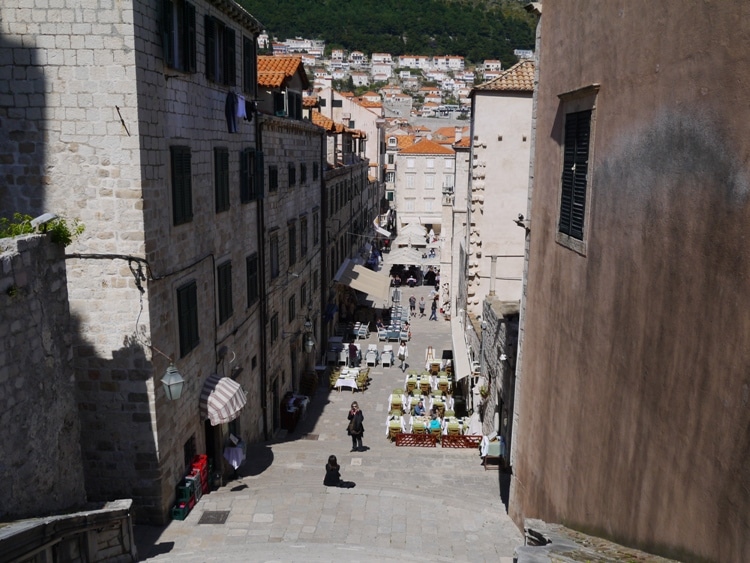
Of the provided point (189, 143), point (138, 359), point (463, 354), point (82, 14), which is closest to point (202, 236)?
point (189, 143)

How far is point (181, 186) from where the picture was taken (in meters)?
12.3

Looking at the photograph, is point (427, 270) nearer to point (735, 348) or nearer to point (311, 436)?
point (311, 436)

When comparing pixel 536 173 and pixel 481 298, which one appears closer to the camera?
pixel 536 173

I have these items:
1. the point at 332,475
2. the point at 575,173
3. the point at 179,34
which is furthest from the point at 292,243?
the point at 575,173

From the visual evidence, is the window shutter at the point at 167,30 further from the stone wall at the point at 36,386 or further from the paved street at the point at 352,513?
the paved street at the point at 352,513

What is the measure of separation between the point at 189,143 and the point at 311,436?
11.4 meters

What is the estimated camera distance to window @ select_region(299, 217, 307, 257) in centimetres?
2497

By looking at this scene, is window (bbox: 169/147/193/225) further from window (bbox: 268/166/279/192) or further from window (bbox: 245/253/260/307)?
window (bbox: 268/166/279/192)

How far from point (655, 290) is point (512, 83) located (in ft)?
54.6

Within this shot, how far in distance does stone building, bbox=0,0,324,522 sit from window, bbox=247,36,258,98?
5.81 feet

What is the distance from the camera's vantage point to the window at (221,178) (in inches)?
574

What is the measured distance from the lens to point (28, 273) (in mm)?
7777

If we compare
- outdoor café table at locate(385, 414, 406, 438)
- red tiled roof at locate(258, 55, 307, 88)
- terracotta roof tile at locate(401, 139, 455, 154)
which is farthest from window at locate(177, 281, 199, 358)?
terracotta roof tile at locate(401, 139, 455, 154)

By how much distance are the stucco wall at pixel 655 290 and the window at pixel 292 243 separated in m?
13.4
